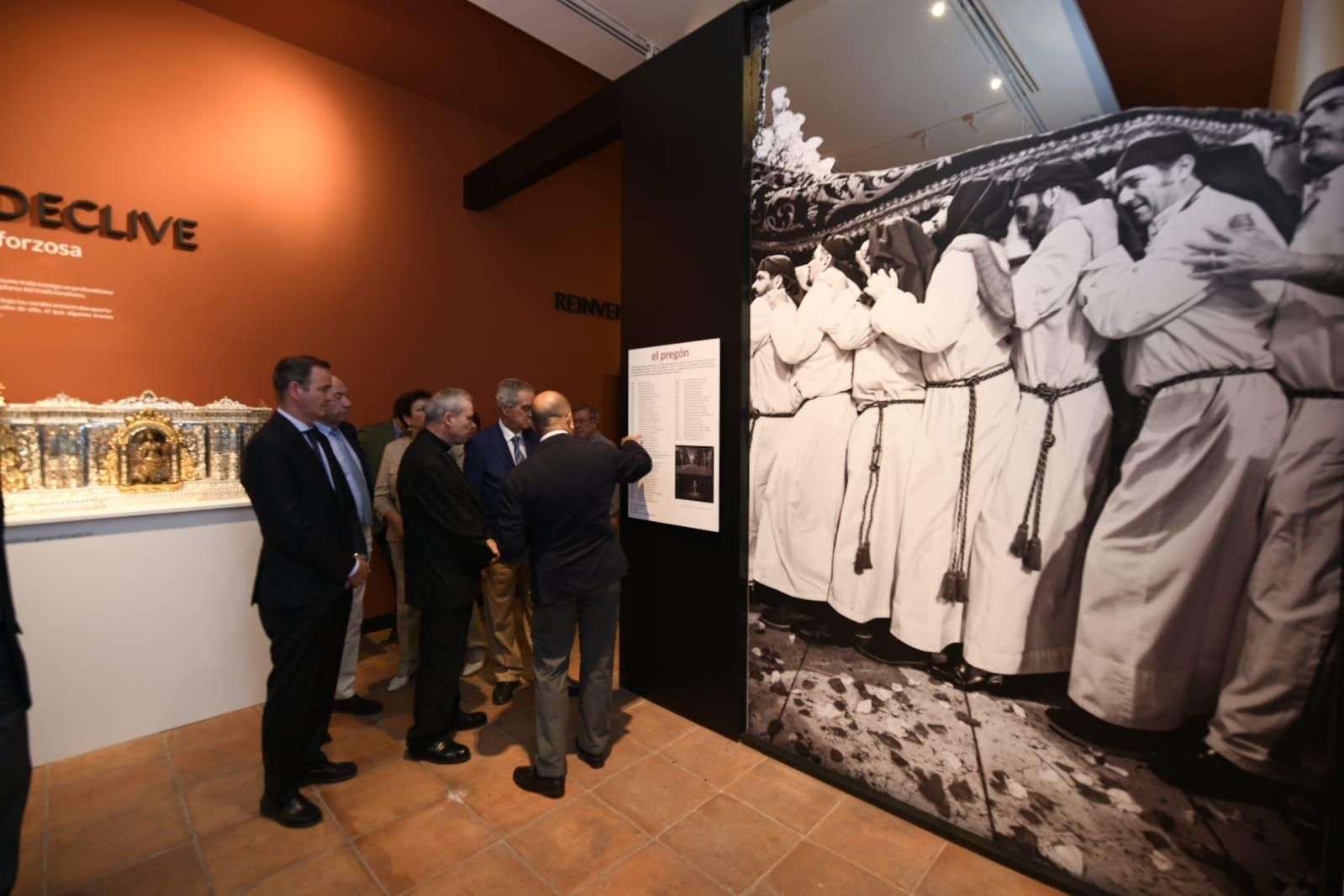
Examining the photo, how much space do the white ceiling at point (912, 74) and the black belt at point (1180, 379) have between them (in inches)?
35.0

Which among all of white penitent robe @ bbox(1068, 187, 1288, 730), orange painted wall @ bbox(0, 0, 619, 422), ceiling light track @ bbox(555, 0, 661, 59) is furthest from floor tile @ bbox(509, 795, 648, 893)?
ceiling light track @ bbox(555, 0, 661, 59)

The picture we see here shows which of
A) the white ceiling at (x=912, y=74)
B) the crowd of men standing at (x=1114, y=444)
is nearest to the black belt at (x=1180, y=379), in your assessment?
the crowd of men standing at (x=1114, y=444)

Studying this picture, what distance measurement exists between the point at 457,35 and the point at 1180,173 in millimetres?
4190

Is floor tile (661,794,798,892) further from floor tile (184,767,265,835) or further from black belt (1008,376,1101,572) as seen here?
floor tile (184,767,265,835)

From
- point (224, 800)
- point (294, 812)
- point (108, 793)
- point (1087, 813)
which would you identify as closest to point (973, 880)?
point (1087, 813)

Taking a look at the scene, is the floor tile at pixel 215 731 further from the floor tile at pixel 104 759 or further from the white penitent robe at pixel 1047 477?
the white penitent robe at pixel 1047 477

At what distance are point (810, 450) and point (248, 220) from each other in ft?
13.0

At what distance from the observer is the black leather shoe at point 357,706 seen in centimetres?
299

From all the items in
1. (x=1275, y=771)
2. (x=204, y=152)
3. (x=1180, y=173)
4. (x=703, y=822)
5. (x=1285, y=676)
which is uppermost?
(x=204, y=152)

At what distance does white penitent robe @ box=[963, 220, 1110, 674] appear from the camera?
1.78 metres

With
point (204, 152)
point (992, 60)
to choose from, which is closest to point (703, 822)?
point (992, 60)

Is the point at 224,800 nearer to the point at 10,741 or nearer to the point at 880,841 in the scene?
the point at 10,741

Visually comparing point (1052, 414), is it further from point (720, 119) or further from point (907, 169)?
point (720, 119)

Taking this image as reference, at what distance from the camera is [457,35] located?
3.76 meters
